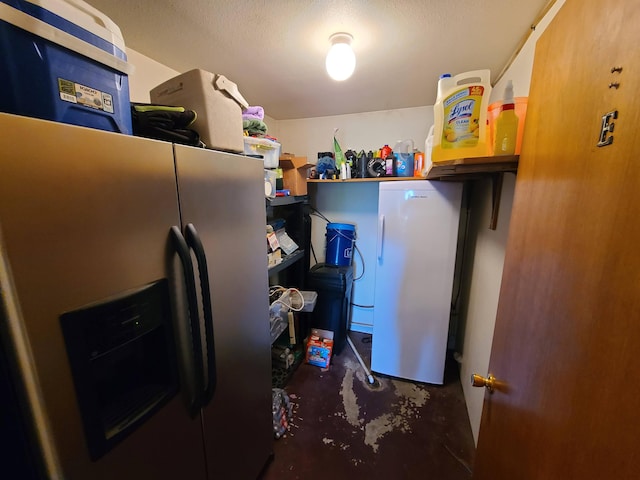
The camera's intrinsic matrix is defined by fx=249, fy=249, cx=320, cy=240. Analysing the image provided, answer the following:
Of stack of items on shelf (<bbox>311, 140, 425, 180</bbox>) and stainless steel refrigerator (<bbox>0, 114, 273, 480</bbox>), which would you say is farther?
stack of items on shelf (<bbox>311, 140, 425, 180</bbox>)

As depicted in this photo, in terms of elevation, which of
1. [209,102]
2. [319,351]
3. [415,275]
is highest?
[209,102]

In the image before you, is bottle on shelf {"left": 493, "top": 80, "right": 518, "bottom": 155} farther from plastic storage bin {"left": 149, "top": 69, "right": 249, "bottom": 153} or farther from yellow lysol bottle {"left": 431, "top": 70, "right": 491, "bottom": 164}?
plastic storage bin {"left": 149, "top": 69, "right": 249, "bottom": 153}

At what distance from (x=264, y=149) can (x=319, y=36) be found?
646 mm

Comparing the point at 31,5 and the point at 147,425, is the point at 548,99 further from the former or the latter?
the point at 147,425

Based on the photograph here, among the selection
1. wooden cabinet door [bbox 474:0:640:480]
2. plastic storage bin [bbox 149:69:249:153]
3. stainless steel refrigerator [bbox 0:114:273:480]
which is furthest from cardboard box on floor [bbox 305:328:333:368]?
plastic storage bin [bbox 149:69:249:153]

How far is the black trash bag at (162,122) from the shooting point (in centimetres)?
81

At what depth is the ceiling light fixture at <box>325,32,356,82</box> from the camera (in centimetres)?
119

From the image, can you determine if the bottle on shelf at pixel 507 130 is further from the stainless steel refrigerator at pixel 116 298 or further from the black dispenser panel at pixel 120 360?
the black dispenser panel at pixel 120 360

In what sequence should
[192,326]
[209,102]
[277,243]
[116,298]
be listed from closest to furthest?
[116,298] → [192,326] → [209,102] → [277,243]

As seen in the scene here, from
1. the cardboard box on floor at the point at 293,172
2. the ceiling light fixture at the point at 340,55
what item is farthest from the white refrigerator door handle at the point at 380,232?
the ceiling light fixture at the point at 340,55

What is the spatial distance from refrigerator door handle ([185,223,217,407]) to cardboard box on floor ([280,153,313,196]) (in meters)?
1.38

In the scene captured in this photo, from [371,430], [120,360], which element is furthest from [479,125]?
[371,430]

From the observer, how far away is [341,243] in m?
2.41

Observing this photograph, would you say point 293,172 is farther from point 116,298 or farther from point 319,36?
point 116,298
